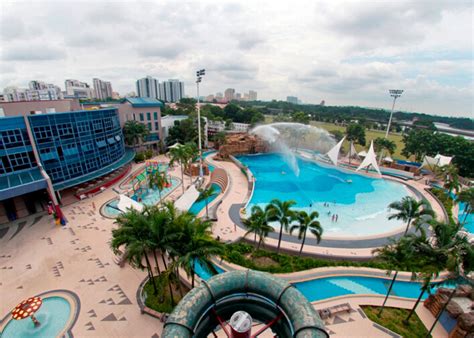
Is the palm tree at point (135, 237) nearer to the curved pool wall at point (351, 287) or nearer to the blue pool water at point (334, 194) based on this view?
the curved pool wall at point (351, 287)

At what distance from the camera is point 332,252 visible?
25.8 metres

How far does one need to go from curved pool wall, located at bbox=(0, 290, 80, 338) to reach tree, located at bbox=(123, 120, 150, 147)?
4173cm

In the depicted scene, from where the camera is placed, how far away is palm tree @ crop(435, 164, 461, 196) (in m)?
39.2

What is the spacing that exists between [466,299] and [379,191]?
1232 inches

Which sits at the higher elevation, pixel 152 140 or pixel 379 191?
pixel 152 140

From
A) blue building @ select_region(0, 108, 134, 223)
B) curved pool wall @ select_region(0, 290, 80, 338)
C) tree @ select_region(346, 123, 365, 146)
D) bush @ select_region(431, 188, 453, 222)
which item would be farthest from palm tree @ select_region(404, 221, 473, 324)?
tree @ select_region(346, 123, 365, 146)

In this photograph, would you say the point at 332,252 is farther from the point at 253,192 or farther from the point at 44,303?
the point at 44,303

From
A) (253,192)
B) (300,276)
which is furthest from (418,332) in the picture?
(253,192)

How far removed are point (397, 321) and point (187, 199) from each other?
2377 cm

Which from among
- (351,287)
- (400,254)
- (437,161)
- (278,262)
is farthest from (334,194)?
(400,254)

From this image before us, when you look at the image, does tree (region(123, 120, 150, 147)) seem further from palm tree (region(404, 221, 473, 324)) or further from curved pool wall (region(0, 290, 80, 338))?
palm tree (region(404, 221, 473, 324))

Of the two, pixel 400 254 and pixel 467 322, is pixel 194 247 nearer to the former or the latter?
pixel 400 254

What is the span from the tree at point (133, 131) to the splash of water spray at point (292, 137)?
3513 centimetres

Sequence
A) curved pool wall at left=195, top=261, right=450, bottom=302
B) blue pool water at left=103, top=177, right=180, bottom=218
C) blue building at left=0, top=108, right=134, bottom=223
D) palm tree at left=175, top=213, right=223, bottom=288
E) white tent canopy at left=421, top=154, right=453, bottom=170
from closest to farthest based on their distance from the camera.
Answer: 1. palm tree at left=175, top=213, right=223, bottom=288
2. curved pool wall at left=195, top=261, right=450, bottom=302
3. blue building at left=0, top=108, right=134, bottom=223
4. blue pool water at left=103, top=177, right=180, bottom=218
5. white tent canopy at left=421, top=154, right=453, bottom=170
